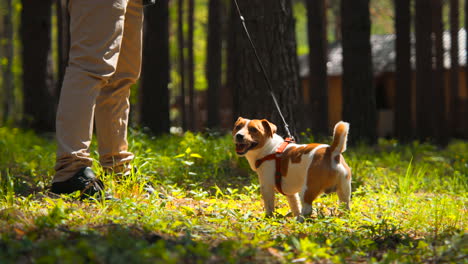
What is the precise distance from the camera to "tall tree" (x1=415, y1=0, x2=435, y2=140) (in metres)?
13.3

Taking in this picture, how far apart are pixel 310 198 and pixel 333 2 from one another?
1962 centimetres

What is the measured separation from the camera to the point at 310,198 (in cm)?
351

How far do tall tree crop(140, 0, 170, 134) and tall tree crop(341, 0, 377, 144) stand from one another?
4.36 meters

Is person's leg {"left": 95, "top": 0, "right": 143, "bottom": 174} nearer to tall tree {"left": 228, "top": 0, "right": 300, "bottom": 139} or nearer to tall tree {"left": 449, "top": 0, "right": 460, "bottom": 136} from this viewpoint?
tall tree {"left": 228, "top": 0, "right": 300, "bottom": 139}

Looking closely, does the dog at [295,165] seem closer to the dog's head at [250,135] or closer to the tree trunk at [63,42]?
the dog's head at [250,135]

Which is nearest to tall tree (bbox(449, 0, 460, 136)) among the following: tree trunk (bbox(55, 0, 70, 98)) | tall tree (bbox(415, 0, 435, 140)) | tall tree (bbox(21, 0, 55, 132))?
tall tree (bbox(415, 0, 435, 140))

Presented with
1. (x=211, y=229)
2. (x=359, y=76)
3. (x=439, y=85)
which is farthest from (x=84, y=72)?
(x=439, y=85)

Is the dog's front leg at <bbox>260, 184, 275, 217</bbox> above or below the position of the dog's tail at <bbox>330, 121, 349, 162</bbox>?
below

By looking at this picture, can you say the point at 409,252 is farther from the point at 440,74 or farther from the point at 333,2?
the point at 333,2

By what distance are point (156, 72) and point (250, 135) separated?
337 inches

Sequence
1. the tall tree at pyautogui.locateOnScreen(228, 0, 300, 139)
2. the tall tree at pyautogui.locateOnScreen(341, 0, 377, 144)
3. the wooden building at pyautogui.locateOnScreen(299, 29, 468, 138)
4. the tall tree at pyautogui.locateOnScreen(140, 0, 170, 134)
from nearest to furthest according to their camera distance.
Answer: the tall tree at pyautogui.locateOnScreen(228, 0, 300, 139)
the tall tree at pyautogui.locateOnScreen(341, 0, 377, 144)
the tall tree at pyautogui.locateOnScreen(140, 0, 170, 134)
the wooden building at pyautogui.locateOnScreen(299, 29, 468, 138)

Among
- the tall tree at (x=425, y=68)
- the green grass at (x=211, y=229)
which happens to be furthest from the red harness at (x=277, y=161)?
the tall tree at (x=425, y=68)

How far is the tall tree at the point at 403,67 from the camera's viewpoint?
41.8ft

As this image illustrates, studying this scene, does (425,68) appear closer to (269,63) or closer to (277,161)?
(269,63)
